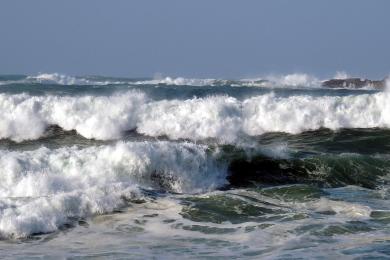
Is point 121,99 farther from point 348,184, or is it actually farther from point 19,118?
point 348,184

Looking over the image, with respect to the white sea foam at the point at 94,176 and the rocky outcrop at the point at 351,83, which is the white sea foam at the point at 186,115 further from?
the rocky outcrop at the point at 351,83

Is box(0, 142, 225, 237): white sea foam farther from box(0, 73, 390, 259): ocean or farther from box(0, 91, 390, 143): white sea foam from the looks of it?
box(0, 91, 390, 143): white sea foam

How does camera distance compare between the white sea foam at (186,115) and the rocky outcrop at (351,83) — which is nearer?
the white sea foam at (186,115)

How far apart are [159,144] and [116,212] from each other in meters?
3.93

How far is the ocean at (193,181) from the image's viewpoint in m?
8.29

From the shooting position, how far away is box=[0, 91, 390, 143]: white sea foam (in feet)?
71.3

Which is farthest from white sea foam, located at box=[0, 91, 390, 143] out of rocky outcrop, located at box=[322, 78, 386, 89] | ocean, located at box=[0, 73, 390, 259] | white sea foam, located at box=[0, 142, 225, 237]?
rocky outcrop, located at box=[322, 78, 386, 89]

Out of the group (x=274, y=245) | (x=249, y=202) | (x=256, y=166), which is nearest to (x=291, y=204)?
(x=249, y=202)

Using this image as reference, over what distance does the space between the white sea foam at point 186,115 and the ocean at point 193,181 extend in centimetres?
5

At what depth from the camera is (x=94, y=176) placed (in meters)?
12.2

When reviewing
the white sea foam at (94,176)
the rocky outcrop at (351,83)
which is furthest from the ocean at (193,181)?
the rocky outcrop at (351,83)

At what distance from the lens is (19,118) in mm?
22734

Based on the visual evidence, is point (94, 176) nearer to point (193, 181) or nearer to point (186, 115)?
point (193, 181)

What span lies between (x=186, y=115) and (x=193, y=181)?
31.4 ft
